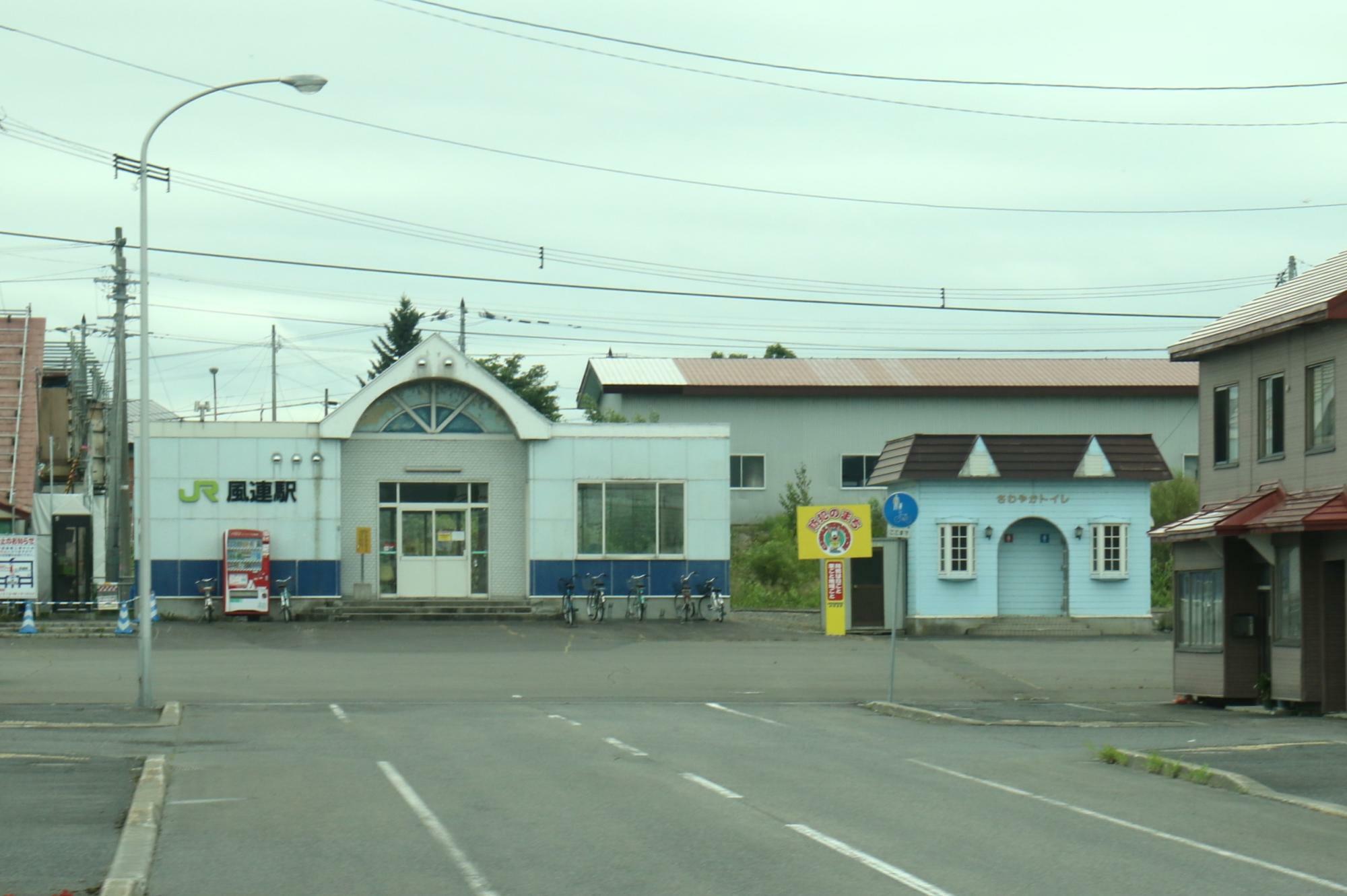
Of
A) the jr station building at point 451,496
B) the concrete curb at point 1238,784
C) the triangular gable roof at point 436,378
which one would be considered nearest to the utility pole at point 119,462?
the jr station building at point 451,496

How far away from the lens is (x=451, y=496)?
38.6 meters

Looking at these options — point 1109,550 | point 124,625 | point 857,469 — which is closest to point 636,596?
point 1109,550

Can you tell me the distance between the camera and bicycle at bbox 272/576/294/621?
36.3 meters

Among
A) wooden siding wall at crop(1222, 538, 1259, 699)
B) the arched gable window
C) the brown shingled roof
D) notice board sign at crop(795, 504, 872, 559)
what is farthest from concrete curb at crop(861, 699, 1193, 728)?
the arched gable window

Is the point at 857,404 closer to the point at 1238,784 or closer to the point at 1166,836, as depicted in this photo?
the point at 1238,784

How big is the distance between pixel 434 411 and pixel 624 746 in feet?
74.5

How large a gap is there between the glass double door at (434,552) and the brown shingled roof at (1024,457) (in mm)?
10546

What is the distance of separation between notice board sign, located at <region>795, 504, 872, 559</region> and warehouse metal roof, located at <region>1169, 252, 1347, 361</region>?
33.4ft

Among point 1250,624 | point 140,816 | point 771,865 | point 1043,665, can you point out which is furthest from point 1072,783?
point 1043,665

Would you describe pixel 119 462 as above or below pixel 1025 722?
above

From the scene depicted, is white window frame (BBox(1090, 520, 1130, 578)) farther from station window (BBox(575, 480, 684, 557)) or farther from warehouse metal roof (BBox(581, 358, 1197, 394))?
warehouse metal roof (BBox(581, 358, 1197, 394))

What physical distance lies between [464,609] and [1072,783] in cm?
2483

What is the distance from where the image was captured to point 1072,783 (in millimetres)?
13805

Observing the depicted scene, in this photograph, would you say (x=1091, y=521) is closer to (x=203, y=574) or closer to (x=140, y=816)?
(x=203, y=574)
